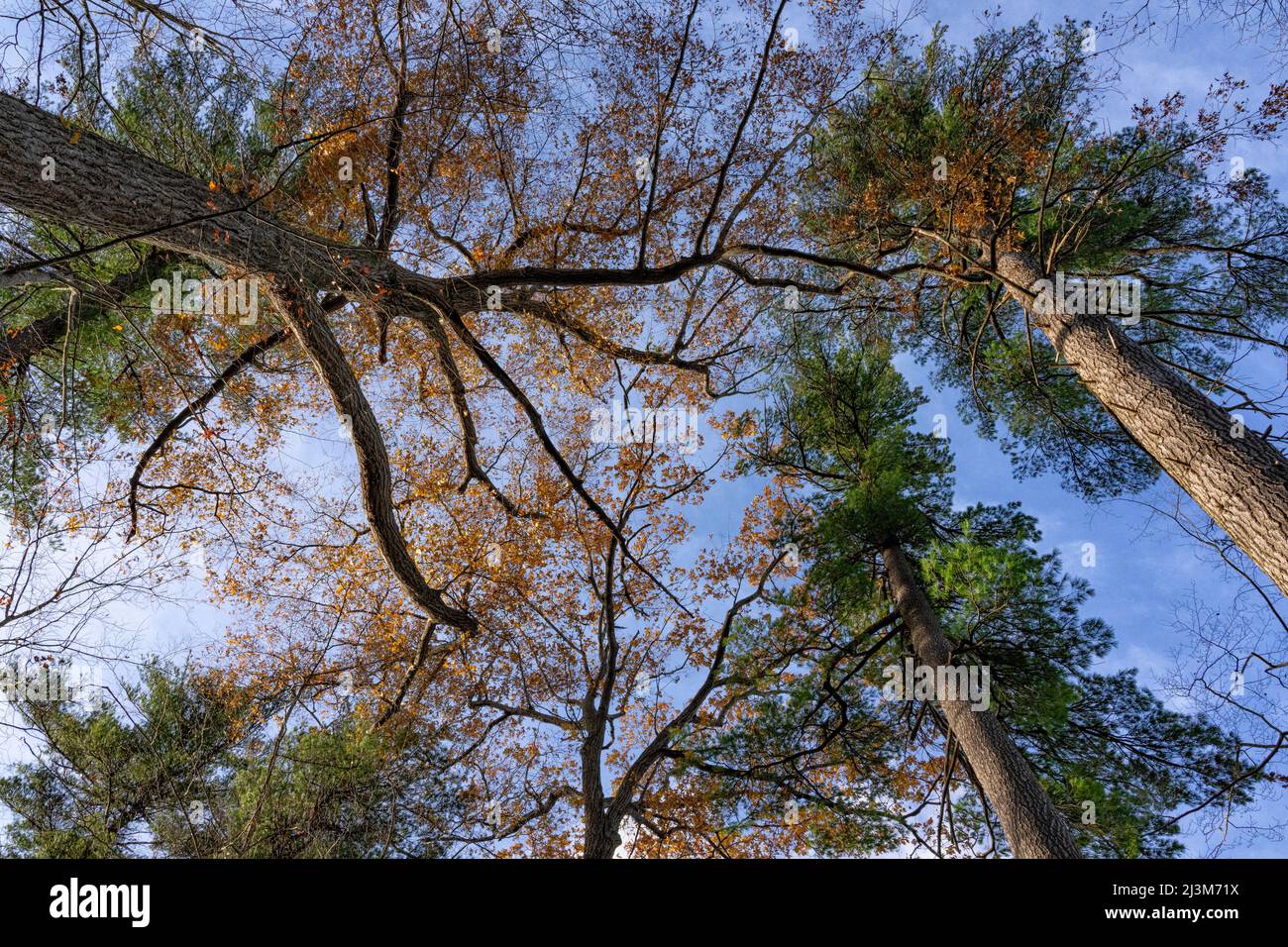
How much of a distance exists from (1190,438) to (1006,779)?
3.12m

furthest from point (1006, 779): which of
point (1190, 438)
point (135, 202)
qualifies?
point (135, 202)

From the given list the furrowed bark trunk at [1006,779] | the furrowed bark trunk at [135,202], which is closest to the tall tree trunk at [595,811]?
the furrowed bark trunk at [1006,779]

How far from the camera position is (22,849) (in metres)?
9.88

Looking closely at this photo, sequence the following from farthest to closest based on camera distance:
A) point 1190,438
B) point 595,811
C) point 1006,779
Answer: point 595,811 → point 1006,779 → point 1190,438

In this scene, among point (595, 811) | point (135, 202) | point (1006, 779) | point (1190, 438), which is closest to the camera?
point (135, 202)

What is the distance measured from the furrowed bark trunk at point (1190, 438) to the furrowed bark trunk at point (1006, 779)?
8.08 ft

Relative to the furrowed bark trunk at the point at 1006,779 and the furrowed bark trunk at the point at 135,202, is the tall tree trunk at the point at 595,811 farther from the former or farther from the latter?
the furrowed bark trunk at the point at 135,202

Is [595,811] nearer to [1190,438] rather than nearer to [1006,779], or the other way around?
[1006,779]

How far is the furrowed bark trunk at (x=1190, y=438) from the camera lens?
385cm

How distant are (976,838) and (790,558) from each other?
147 inches

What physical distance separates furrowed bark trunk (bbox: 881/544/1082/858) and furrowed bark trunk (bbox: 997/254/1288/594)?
8.08 feet

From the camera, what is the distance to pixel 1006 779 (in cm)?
537
